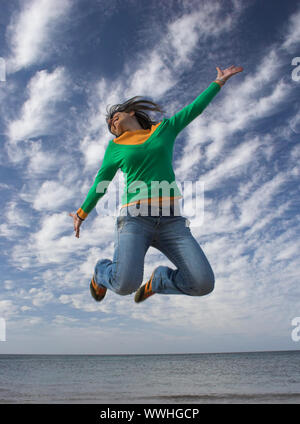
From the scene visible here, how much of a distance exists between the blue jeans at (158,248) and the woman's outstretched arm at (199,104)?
1030mm

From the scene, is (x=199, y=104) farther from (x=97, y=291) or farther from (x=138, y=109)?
(x=97, y=291)

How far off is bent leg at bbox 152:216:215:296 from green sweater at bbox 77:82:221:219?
13.9 inches

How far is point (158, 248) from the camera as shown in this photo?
360cm

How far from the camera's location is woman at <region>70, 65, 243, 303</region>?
11.0ft

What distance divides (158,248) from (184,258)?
13.3 inches

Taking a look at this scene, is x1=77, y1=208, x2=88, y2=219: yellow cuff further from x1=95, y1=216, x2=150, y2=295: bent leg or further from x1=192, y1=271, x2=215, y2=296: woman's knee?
x1=192, y1=271, x2=215, y2=296: woman's knee

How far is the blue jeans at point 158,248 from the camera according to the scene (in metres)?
3.33

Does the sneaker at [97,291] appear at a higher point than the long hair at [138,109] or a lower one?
lower

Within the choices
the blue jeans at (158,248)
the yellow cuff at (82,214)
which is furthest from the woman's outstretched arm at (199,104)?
the yellow cuff at (82,214)

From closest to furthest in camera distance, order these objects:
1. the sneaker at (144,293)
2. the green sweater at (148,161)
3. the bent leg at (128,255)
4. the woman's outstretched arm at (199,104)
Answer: the bent leg at (128,255) < the green sweater at (148,161) < the woman's outstretched arm at (199,104) < the sneaker at (144,293)

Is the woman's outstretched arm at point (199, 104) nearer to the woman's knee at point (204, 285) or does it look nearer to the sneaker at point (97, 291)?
the woman's knee at point (204, 285)

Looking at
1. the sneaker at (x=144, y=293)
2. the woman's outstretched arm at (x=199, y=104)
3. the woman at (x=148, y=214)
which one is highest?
the woman's outstretched arm at (x=199, y=104)

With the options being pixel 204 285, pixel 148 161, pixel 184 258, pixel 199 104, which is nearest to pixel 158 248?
pixel 184 258
